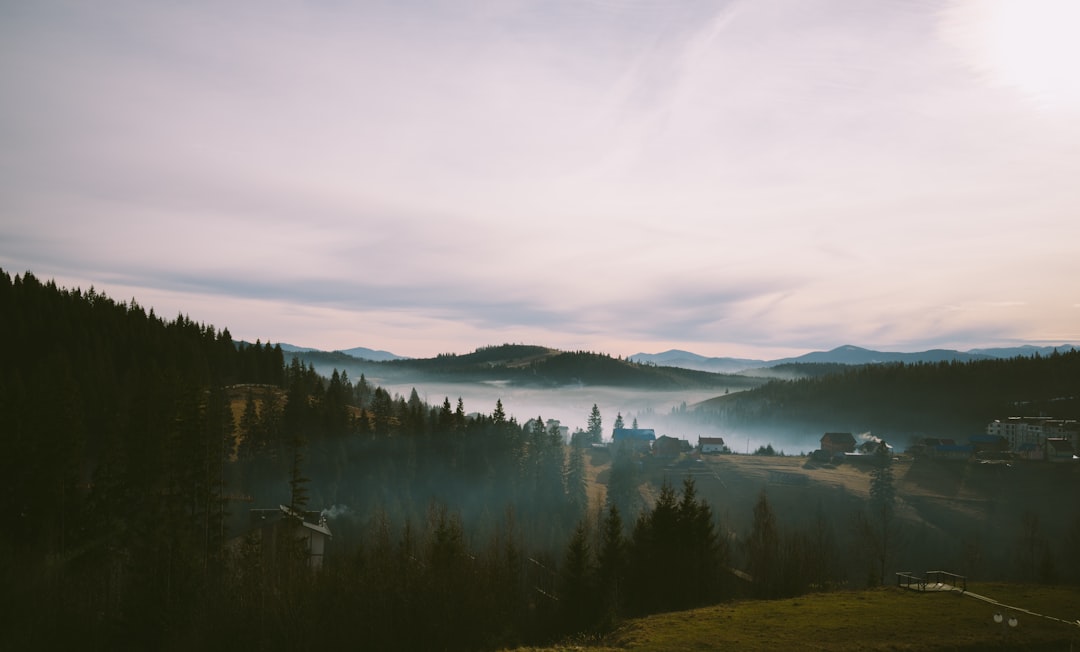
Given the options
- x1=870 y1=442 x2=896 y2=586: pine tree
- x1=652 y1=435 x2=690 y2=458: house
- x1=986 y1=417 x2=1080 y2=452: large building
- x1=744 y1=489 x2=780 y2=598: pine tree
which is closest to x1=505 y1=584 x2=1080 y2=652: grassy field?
x1=744 y1=489 x2=780 y2=598: pine tree

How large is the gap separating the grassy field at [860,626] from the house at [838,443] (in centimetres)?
12181

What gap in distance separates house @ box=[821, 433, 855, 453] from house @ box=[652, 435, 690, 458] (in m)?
38.9

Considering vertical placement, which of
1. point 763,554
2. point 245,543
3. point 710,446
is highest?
point 710,446

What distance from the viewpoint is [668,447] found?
547 ft

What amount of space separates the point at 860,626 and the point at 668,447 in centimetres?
12360

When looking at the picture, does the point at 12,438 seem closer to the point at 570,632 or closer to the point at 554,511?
the point at 570,632

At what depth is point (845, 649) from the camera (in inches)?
1517

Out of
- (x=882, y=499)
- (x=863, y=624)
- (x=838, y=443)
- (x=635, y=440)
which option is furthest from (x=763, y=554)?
(x=838, y=443)

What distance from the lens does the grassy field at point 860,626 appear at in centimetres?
3950

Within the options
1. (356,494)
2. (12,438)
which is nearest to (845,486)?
(356,494)

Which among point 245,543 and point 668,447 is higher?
point 668,447

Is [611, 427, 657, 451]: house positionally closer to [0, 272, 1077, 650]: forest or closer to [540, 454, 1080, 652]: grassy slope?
[0, 272, 1077, 650]: forest

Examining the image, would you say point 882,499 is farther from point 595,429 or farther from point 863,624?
point 595,429

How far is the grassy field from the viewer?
3950 cm
